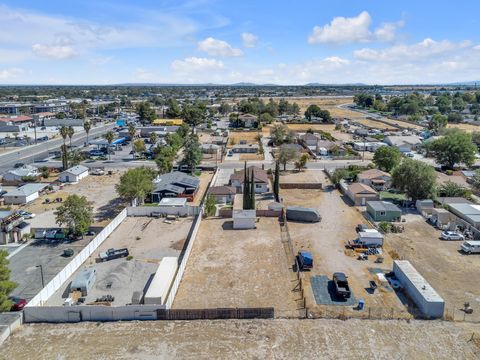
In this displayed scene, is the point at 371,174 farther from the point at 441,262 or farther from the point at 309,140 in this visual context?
the point at 309,140

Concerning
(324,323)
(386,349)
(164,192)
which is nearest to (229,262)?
(324,323)

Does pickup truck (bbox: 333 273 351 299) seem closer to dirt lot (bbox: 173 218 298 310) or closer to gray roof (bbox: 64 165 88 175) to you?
dirt lot (bbox: 173 218 298 310)

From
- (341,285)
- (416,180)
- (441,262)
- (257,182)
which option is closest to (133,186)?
(257,182)

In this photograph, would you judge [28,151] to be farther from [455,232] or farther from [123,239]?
[455,232]

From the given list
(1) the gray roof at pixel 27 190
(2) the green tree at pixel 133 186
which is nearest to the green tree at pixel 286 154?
(2) the green tree at pixel 133 186

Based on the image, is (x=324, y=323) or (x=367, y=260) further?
(x=367, y=260)

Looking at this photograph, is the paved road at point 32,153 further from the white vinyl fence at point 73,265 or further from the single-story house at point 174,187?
the white vinyl fence at point 73,265
